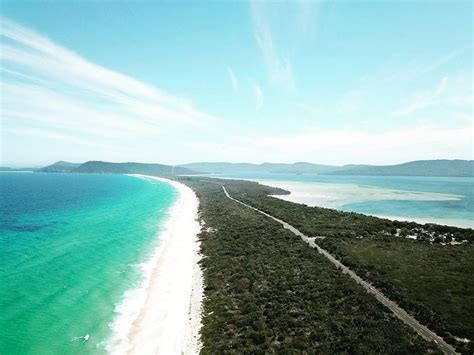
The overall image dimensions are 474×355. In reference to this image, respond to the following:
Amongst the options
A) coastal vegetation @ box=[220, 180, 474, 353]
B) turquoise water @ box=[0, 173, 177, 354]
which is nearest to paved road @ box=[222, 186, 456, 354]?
coastal vegetation @ box=[220, 180, 474, 353]

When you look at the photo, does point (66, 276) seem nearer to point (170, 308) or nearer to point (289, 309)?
point (170, 308)

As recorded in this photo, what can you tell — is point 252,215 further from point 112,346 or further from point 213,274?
point 112,346

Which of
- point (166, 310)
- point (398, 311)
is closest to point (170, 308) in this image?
point (166, 310)

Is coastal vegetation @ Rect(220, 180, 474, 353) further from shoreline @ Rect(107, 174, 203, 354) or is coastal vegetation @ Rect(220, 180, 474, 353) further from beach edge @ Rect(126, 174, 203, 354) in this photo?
shoreline @ Rect(107, 174, 203, 354)

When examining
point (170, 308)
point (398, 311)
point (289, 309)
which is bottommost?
point (170, 308)

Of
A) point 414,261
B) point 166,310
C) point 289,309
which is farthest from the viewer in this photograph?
point 414,261

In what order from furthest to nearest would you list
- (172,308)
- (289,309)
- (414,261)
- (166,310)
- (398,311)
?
(414,261) → (172,308) → (166,310) → (289,309) → (398,311)

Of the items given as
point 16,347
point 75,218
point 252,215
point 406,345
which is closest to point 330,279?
point 406,345
